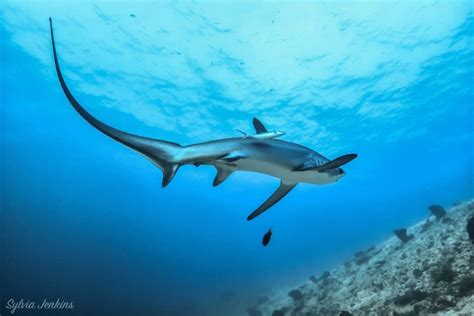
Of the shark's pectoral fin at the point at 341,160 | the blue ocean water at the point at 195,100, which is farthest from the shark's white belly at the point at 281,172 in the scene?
the blue ocean water at the point at 195,100

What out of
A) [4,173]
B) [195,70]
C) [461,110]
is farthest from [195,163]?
[4,173]

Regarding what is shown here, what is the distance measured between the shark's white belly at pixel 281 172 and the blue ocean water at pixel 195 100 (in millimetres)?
5147

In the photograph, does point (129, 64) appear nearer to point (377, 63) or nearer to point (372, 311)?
point (377, 63)

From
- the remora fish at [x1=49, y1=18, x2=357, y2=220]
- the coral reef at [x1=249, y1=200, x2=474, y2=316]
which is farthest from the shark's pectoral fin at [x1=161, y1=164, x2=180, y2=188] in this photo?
the coral reef at [x1=249, y1=200, x2=474, y2=316]

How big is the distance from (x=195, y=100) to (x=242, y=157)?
2402 cm

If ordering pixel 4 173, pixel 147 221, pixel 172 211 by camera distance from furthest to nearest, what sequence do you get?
pixel 147 221 → pixel 172 211 → pixel 4 173

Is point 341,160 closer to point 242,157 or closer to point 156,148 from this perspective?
point 242,157

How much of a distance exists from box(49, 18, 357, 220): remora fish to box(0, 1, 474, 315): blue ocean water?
5.08 meters

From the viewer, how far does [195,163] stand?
4031mm

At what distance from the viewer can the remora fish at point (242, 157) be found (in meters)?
3.75

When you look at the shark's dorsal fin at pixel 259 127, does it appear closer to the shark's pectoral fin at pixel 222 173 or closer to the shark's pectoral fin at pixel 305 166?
the shark's pectoral fin at pixel 305 166

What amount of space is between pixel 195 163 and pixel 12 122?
4390cm

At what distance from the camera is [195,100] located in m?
27.4

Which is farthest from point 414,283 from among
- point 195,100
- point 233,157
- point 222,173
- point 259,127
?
point 195,100
